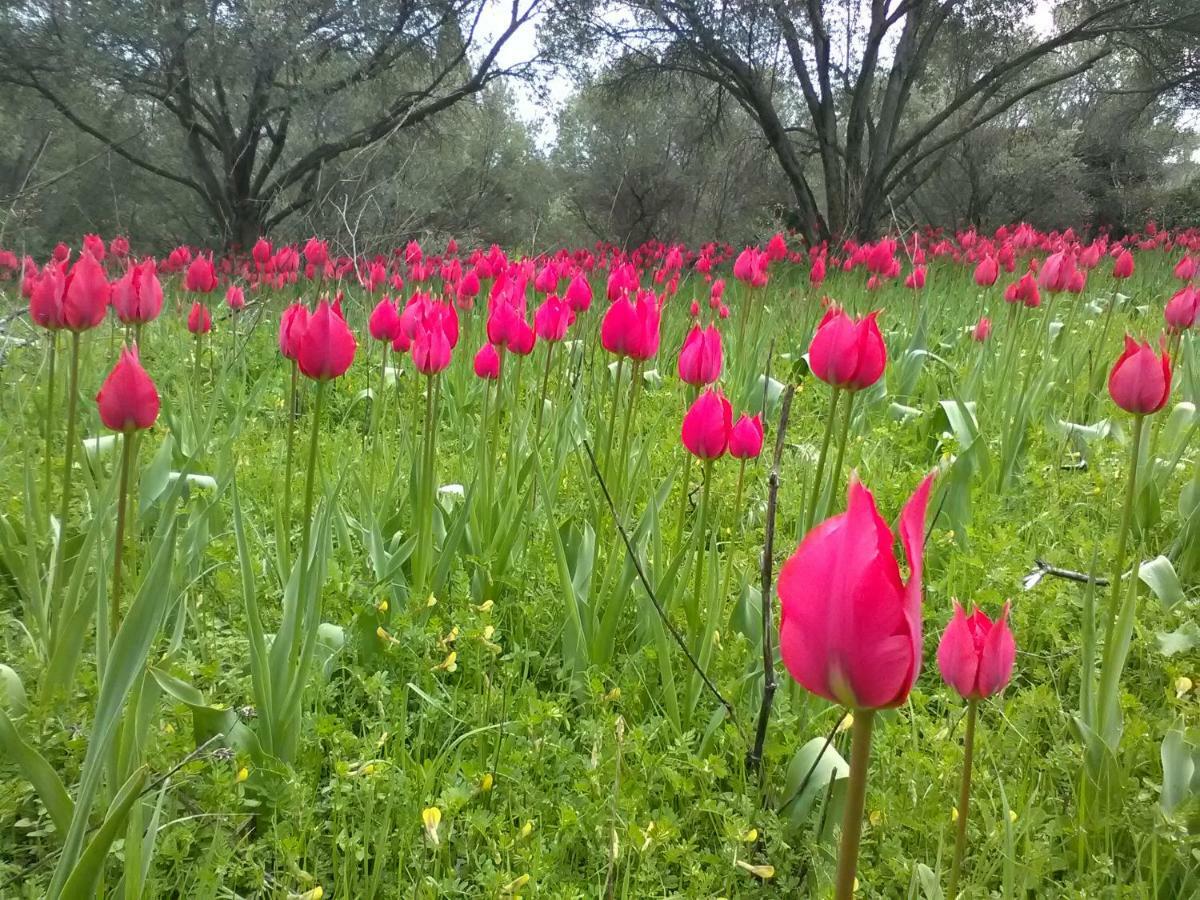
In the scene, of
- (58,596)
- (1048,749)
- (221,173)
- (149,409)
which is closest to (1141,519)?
(1048,749)

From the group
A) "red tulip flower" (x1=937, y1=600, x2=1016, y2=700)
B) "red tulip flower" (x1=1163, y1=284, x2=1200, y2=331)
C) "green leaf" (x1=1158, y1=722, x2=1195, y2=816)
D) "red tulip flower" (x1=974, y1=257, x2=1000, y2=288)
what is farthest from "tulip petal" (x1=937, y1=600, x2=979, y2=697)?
"red tulip flower" (x1=974, y1=257, x2=1000, y2=288)

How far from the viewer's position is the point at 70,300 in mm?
1542

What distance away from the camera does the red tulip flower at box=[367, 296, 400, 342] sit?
2.00 m

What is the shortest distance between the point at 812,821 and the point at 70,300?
1.57 metres

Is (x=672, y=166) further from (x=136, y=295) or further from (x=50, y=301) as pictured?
(x=50, y=301)

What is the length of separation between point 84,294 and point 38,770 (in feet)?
2.96

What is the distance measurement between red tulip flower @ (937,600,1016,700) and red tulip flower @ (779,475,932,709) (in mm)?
407

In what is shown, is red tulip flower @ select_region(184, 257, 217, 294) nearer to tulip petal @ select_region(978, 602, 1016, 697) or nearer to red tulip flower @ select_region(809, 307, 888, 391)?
red tulip flower @ select_region(809, 307, 888, 391)

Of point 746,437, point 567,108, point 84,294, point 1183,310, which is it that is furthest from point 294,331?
point 567,108

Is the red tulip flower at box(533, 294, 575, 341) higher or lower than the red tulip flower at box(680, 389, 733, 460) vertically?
higher

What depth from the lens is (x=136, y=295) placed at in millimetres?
1797

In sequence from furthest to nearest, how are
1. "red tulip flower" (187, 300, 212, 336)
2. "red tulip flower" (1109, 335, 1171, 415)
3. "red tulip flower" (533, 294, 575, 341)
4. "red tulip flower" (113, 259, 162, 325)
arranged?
"red tulip flower" (187, 300, 212, 336), "red tulip flower" (533, 294, 575, 341), "red tulip flower" (113, 259, 162, 325), "red tulip flower" (1109, 335, 1171, 415)

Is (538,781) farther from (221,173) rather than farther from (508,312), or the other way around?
(221,173)

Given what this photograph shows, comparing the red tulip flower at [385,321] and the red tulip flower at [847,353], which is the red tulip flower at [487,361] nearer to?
the red tulip flower at [385,321]
